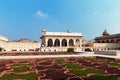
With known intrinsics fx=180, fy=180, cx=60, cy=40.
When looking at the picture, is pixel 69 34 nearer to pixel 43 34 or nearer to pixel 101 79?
pixel 43 34

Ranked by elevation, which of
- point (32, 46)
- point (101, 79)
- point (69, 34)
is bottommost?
point (101, 79)

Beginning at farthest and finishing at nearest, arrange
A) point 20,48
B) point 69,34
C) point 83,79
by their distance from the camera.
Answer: point 69,34 → point 20,48 → point 83,79

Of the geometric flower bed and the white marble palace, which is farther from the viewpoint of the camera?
the white marble palace

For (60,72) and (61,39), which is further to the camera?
(61,39)

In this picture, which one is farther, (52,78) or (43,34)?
(43,34)

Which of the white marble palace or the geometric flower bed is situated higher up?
the white marble palace

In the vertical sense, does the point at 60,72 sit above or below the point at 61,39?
below

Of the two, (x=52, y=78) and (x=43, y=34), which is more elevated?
(x=43, y=34)

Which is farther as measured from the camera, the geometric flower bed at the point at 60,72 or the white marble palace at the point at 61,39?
the white marble palace at the point at 61,39

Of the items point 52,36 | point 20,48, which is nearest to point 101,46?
point 52,36

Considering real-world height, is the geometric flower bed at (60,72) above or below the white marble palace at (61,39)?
below

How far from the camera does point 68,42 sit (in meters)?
54.7

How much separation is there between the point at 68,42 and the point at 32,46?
10.9 metres

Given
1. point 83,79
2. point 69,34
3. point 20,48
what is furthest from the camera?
point 69,34
